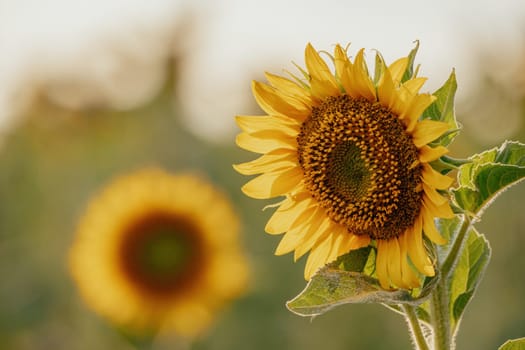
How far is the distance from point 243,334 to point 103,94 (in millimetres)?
2894

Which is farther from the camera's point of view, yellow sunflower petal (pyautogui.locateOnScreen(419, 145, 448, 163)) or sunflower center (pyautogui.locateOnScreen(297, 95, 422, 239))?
sunflower center (pyautogui.locateOnScreen(297, 95, 422, 239))

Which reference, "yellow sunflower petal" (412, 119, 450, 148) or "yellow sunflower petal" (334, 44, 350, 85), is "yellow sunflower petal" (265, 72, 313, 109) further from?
"yellow sunflower petal" (412, 119, 450, 148)

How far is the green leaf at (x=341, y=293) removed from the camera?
169 cm

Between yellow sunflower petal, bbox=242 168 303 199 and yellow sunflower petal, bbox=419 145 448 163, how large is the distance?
0.36 m

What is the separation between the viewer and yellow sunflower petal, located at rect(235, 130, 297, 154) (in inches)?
83.4

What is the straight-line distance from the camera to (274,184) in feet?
6.75

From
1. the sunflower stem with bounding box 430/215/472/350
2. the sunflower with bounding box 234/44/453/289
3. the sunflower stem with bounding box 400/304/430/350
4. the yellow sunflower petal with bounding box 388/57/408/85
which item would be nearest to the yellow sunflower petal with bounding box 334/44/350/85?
the sunflower with bounding box 234/44/453/289

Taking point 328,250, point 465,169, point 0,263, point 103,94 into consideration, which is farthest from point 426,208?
point 103,94

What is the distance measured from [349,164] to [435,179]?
33cm

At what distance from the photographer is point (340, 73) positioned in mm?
1949

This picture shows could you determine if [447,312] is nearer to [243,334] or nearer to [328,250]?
[328,250]

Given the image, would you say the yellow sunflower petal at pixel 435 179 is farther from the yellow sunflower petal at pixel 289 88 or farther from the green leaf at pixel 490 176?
the yellow sunflower petal at pixel 289 88

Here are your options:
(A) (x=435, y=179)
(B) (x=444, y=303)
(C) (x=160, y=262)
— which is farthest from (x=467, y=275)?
(C) (x=160, y=262)

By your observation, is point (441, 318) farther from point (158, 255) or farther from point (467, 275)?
point (158, 255)
